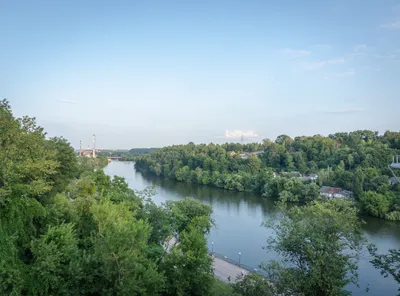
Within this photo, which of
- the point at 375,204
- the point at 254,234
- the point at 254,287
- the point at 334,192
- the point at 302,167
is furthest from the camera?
the point at 302,167

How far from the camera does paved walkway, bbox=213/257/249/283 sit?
46.2ft

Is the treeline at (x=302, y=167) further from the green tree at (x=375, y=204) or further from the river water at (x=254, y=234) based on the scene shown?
the river water at (x=254, y=234)

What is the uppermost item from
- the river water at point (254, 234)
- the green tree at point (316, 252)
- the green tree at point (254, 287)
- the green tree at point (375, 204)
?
the green tree at point (316, 252)

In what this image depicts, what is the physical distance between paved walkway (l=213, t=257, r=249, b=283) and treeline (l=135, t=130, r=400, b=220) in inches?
201

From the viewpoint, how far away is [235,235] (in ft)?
68.1

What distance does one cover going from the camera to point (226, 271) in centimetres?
1468

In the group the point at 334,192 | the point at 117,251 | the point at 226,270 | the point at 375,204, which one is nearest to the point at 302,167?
the point at 334,192

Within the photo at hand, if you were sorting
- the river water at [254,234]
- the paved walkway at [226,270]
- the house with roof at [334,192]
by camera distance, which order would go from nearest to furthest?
1. the paved walkway at [226,270]
2. the river water at [254,234]
3. the house with roof at [334,192]

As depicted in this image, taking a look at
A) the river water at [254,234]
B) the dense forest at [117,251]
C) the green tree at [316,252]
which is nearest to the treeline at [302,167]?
the river water at [254,234]

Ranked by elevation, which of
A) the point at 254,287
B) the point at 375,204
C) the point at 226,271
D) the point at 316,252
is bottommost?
the point at 226,271

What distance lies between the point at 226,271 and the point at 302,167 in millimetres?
34020

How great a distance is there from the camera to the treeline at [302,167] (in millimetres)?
28812

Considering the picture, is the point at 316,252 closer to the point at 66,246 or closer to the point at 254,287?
the point at 254,287

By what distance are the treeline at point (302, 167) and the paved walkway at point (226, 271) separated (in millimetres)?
5102
